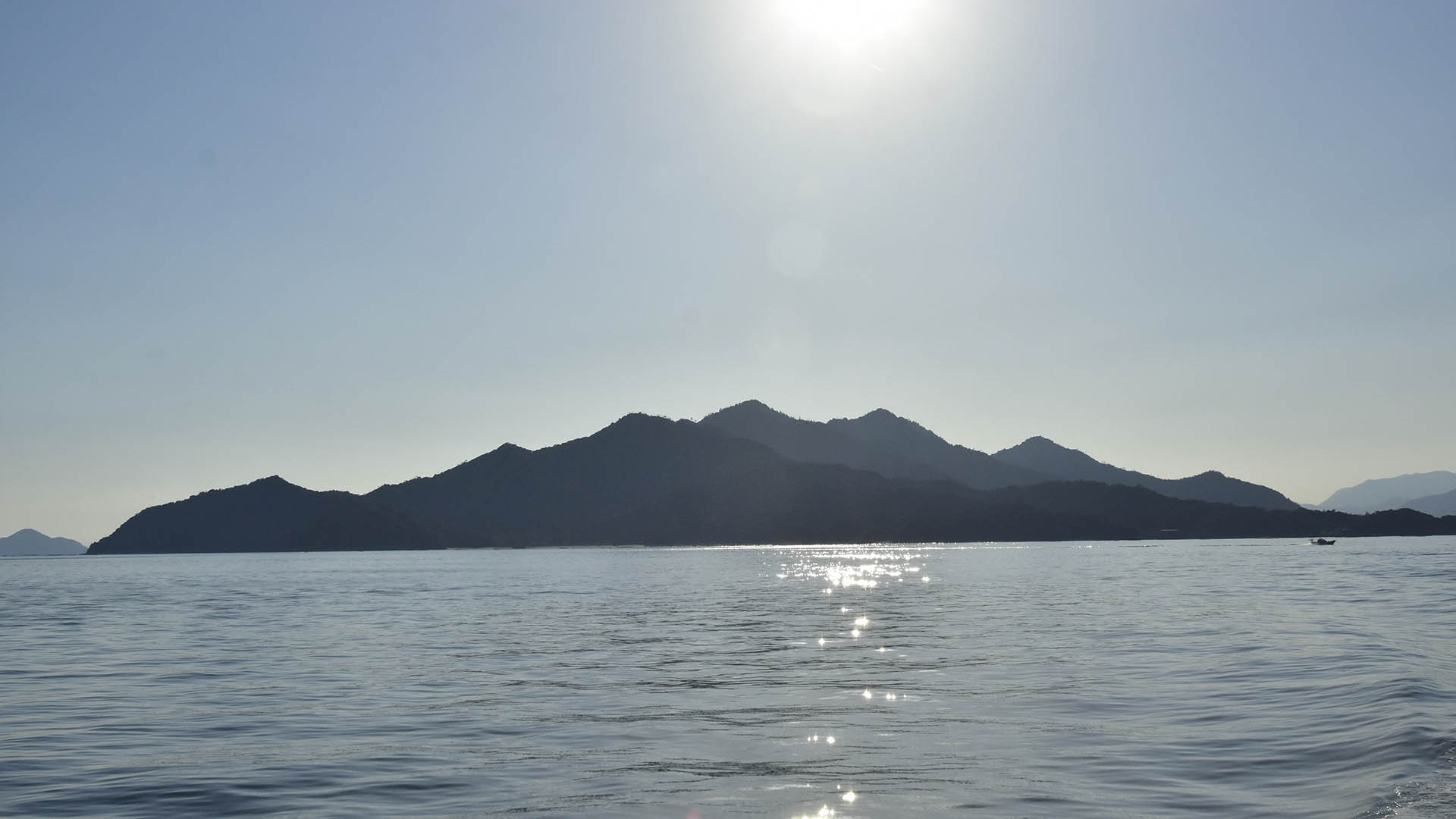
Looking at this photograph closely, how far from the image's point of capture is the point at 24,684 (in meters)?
31.8

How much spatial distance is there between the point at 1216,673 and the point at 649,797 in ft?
70.9

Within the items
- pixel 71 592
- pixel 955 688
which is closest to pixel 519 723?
pixel 955 688

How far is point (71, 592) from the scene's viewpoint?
10219 cm

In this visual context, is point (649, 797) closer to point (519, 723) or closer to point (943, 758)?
point (943, 758)

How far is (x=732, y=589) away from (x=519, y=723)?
65.9 metres

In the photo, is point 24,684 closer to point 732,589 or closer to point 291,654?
point 291,654

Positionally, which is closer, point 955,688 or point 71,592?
point 955,688

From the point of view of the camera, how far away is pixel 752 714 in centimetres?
2402

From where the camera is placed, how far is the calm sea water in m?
16.2

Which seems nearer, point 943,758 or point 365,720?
point 943,758

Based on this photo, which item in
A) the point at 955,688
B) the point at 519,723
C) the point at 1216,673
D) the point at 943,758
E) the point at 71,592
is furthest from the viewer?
the point at 71,592

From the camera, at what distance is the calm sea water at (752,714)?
16.2 m

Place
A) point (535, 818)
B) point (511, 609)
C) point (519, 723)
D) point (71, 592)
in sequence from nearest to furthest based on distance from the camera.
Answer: point (535, 818) < point (519, 723) < point (511, 609) < point (71, 592)

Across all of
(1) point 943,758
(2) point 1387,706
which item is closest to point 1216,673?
(2) point 1387,706
